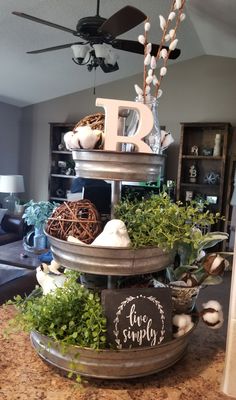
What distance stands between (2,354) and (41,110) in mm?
5797

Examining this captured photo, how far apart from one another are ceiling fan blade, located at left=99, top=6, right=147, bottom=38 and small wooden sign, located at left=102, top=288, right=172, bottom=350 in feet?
5.60

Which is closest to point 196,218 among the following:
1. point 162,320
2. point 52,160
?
point 162,320

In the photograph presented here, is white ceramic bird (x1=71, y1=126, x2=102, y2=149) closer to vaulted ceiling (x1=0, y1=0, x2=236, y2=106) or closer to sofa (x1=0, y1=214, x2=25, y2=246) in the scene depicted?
vaulted ceiling (x1=0, y1=0, x2=236, y2=106)

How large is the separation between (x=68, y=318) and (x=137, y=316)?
15 centimetres

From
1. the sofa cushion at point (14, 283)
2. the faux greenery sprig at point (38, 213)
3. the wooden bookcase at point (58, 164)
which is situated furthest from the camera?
the wooden bookcase at point (58, 164)

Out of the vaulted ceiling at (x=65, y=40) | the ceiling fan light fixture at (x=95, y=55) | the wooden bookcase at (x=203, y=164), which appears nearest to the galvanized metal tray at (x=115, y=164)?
the ceiling fan light fixture at (x=95, y=55)

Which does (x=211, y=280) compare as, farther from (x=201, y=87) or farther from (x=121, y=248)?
(x=201, y=87)

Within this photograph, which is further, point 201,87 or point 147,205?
point 201,87

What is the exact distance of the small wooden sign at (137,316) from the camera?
2.40 ft

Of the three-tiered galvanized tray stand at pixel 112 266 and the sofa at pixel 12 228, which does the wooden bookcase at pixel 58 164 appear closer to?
the sofa at pixel 12 228

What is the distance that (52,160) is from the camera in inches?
231

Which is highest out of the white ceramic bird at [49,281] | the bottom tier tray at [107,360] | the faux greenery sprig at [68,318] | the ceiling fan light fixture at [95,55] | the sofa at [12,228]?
the ceiling fan light fixture at [95,55]

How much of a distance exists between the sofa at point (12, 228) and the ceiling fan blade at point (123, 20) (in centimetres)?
352

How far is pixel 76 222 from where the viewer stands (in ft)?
2.64
